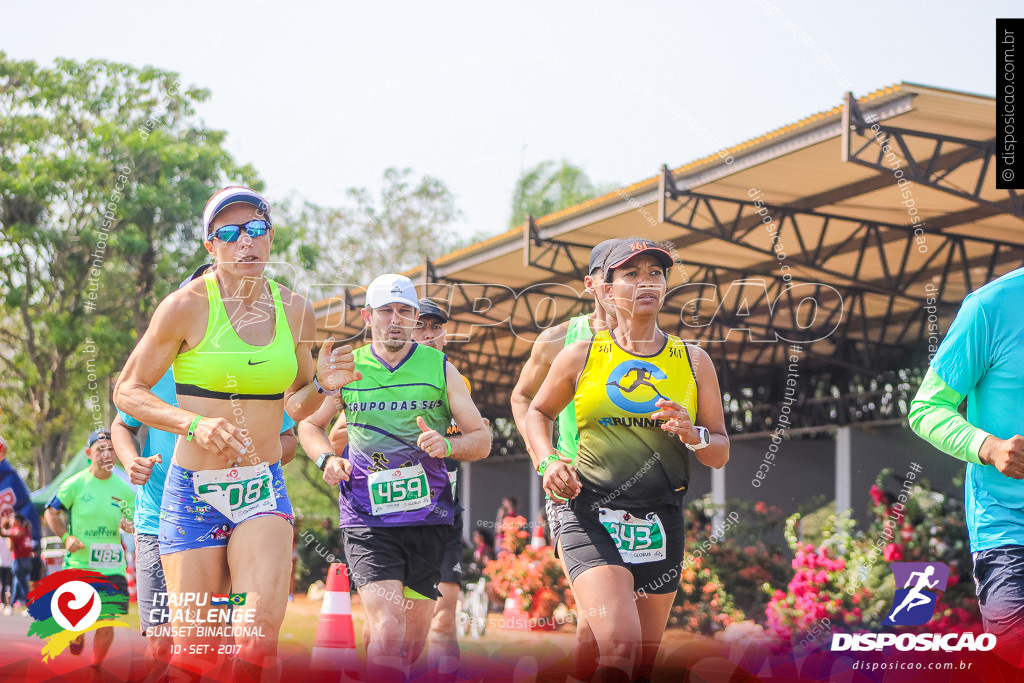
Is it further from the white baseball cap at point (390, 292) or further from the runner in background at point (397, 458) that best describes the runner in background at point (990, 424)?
the white baseball cap at point (390, 292)

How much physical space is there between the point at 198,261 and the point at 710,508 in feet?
30.1

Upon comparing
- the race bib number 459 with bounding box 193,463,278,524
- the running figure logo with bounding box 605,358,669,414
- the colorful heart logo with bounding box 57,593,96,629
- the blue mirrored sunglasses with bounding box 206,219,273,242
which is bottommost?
the colorful heart logo with bounding box 57,593,96,629

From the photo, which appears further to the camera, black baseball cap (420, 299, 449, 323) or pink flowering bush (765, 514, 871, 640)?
pink flowering bush (765, 514, 871, 640)

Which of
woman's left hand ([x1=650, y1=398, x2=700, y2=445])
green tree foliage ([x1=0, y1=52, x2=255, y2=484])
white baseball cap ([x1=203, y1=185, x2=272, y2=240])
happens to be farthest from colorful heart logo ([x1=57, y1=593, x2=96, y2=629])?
green tree foliage ([x1=0, y1=52, x2=255, y2=484])

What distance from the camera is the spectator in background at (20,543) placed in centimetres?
899

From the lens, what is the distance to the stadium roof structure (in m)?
10.3

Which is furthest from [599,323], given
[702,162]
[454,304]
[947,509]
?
[454,304]

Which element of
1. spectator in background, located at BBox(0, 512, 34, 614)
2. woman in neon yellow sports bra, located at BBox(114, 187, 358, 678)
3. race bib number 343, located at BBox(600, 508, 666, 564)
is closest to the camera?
woman in neon yellow sports bra, located at BBox(114, 187, 358, 678)

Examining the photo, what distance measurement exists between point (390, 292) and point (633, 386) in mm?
1559

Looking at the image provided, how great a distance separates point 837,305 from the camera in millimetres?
16891

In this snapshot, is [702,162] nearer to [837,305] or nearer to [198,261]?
[837,305]

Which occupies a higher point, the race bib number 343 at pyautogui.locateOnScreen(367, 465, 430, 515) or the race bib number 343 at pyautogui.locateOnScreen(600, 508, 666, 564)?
the race bib number 343 at pyautogui.locateOnScreen(367, 465, 430, 515)

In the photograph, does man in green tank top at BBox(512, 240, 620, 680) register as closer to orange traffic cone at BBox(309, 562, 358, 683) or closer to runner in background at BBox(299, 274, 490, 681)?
runner in background at BBox(299, 274, 490, 681)

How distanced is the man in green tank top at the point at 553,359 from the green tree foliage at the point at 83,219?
483 inches
